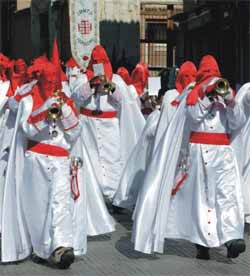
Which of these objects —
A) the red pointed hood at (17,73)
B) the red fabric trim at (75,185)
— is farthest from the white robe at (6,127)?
the red fabric trim at (75,185)

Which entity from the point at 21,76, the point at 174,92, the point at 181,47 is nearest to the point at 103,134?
the point at 21,76

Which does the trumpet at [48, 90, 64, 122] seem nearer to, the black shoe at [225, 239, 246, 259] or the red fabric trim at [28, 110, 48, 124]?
the red fabric trim at [28, 110, 48, 124]

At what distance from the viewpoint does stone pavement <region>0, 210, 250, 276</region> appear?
7.34 m

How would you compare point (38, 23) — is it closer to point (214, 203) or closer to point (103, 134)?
point (103, 134)

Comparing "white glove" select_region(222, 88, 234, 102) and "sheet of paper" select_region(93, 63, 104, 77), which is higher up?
"sheet of paper" select_region(93, 63, 104, 77)

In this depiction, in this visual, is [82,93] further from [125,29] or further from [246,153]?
[125,29]

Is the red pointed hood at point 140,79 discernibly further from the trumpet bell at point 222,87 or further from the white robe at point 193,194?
the trumpet bell at point 222,87

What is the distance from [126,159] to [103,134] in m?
0.72

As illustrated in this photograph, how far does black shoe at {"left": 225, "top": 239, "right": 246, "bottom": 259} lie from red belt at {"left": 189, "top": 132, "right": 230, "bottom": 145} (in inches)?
35.4

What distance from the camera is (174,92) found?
8.92 m

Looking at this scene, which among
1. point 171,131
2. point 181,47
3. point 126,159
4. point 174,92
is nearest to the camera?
point 171,131

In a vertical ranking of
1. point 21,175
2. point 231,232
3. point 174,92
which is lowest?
point 231,232

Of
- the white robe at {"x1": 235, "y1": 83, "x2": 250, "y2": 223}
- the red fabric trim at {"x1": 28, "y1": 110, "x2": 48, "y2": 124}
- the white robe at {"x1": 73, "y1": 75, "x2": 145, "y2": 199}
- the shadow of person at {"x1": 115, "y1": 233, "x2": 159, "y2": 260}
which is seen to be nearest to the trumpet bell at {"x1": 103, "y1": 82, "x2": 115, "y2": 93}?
the white robe at {"x1": 73, "y1": 75, "x2": 145, "y2": 199}

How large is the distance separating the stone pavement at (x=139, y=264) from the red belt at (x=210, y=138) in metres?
1.06
